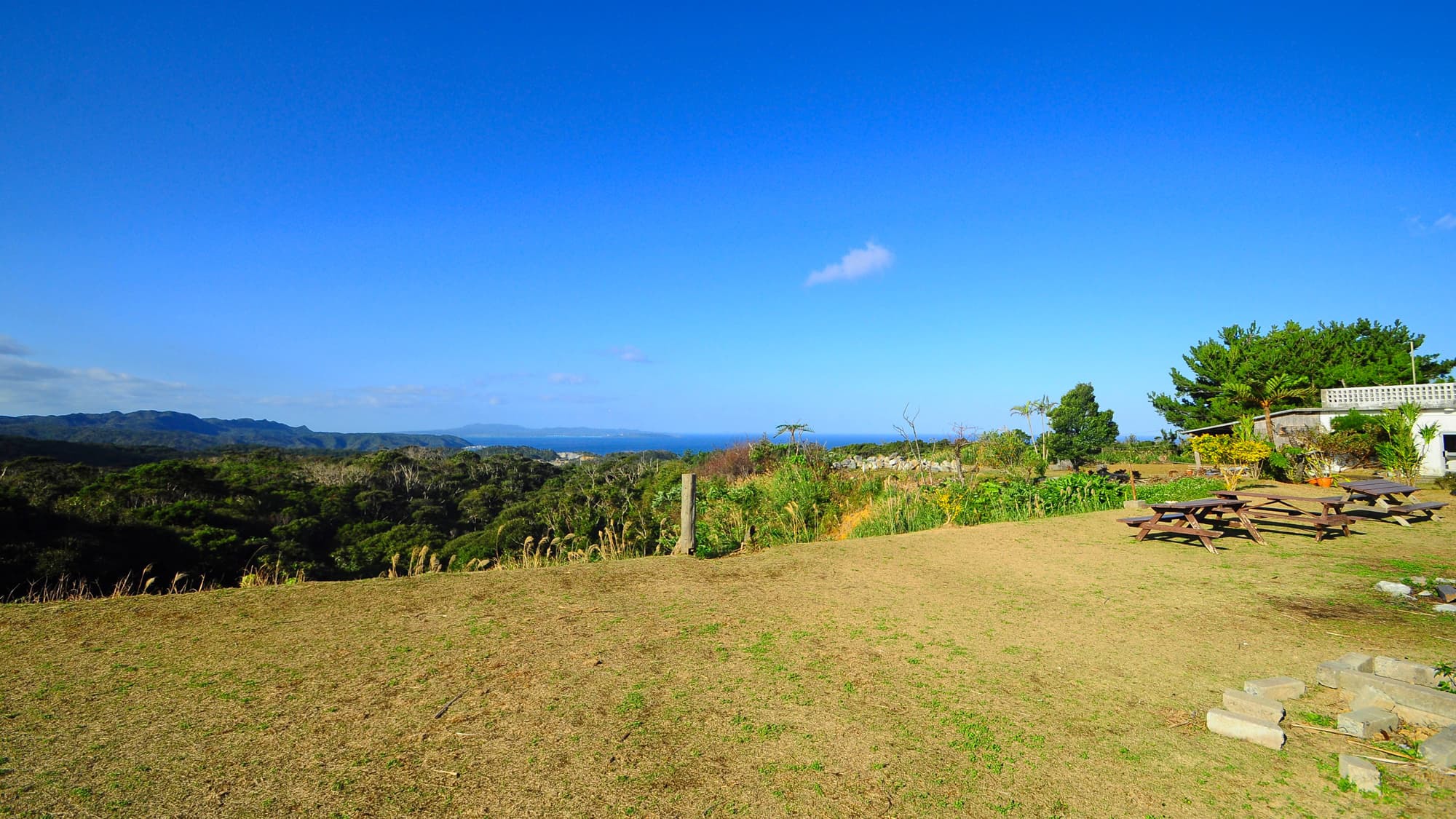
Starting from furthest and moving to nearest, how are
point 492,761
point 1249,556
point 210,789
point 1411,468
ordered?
1. point 1411,468
2. point 1249,556
3. point 492,761
4. point 210,789

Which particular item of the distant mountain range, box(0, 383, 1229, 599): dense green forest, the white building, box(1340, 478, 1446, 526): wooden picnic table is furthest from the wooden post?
the distant mountain range

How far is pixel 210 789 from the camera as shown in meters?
2.81

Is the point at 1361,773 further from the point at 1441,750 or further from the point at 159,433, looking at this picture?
the point at 159,433

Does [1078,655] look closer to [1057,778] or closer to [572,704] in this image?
[1057,778]

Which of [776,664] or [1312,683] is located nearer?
[1312,683]

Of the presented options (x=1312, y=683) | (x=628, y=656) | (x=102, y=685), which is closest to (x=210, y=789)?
(x=102, y=685)

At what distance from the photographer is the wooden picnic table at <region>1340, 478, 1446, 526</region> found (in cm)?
975

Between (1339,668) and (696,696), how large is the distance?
3.76m

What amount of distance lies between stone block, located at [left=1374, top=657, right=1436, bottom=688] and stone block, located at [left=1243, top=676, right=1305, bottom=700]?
515 mm

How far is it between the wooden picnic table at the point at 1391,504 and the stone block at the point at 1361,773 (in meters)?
A: 9.15

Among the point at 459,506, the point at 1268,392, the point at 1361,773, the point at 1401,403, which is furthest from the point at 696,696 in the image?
the point at 459,506

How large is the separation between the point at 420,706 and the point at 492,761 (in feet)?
2.93

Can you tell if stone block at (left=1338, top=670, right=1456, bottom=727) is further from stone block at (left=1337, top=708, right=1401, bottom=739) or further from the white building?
the white building

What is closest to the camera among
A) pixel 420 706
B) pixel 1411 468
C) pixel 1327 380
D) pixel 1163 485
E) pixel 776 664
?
pixel 420 706
